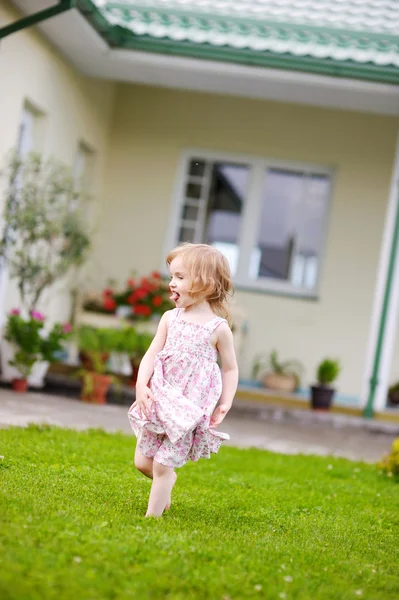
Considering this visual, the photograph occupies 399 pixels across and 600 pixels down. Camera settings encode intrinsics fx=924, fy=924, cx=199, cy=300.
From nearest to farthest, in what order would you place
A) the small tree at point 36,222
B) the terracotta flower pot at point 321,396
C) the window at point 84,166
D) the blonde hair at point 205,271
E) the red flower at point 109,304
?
the blonde hair at point 205,271, the small tree at point 36,222, the terracotta flower pot at point 321,396, the red flower at point 109,304, the window at point 84,166

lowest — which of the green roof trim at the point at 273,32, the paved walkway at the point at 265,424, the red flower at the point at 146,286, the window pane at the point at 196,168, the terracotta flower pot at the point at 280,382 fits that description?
the paved walkway at the point at 265,424

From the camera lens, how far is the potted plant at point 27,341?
8.80 m

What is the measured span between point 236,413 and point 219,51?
153 inches

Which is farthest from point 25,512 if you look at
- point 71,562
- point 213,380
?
point 213,380

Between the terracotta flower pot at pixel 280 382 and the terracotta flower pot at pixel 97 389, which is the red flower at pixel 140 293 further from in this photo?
the terracotta flower pot at pixel 280 382

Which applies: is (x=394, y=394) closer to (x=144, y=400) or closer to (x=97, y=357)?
(x=97, y=357)

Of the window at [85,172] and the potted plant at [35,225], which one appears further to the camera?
the window at [85,172]

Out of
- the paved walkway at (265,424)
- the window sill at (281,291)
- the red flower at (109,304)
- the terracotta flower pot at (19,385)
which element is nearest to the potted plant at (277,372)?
the window sill at (281,291)

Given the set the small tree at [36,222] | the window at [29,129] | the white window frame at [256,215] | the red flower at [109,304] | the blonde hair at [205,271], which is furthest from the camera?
the white window frame at [256,215]

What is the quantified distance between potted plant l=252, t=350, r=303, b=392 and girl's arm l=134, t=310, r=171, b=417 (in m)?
7.30

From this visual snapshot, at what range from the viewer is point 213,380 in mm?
4262

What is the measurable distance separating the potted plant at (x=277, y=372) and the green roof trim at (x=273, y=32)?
386 cm

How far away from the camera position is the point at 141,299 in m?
10.9

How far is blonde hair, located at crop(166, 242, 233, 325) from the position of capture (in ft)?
13.9
